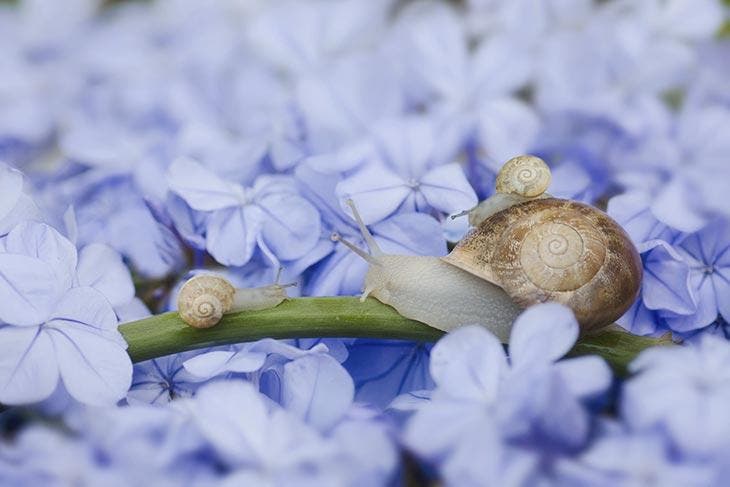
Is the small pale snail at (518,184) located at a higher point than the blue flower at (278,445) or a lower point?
higher

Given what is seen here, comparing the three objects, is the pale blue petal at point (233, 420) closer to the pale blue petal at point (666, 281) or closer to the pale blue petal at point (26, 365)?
the pale blue petal at point (26, 365)

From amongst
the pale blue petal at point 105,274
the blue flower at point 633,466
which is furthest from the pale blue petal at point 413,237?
the blue flower at point 633,466

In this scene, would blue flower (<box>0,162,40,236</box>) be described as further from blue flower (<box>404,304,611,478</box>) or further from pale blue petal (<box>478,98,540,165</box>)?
pale blue petal (<box>478,98,540,165</box>)

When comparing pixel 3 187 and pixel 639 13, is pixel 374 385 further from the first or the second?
pixel 639 13

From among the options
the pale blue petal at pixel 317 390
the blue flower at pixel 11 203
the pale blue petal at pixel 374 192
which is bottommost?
the pale blue petal at pixel 317 390

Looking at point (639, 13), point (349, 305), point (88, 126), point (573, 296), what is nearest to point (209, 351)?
point (349, 305)

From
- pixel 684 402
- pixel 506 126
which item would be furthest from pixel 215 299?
pixel 506 126

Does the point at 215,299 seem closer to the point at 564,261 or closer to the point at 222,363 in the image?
the point at 222,363
